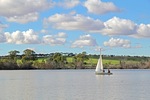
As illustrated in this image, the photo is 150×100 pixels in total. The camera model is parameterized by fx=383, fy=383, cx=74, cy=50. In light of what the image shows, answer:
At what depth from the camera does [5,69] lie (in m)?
191

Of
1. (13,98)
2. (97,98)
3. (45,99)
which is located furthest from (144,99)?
(13,98)

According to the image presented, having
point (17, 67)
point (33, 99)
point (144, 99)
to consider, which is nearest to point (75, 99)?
point (33, 99)

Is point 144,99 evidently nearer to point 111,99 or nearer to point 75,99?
point 111,99

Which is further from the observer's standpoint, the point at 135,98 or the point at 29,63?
the point at 29,63

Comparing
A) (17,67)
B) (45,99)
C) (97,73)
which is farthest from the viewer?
(17,67)

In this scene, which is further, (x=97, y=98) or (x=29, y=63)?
(x=29, y=63)

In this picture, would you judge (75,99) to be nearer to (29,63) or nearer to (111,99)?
(111,99)

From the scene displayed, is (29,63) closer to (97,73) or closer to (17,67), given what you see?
(17,67)

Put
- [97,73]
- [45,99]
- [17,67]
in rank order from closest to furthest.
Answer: [45,99]
[97,73]
[17,67]

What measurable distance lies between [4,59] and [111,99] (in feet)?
513

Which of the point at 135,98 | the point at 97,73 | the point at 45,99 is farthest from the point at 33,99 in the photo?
the point at 97,73

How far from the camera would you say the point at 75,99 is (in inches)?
1740

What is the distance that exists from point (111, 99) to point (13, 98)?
1155 centimetres

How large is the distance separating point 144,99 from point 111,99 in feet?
13.0
